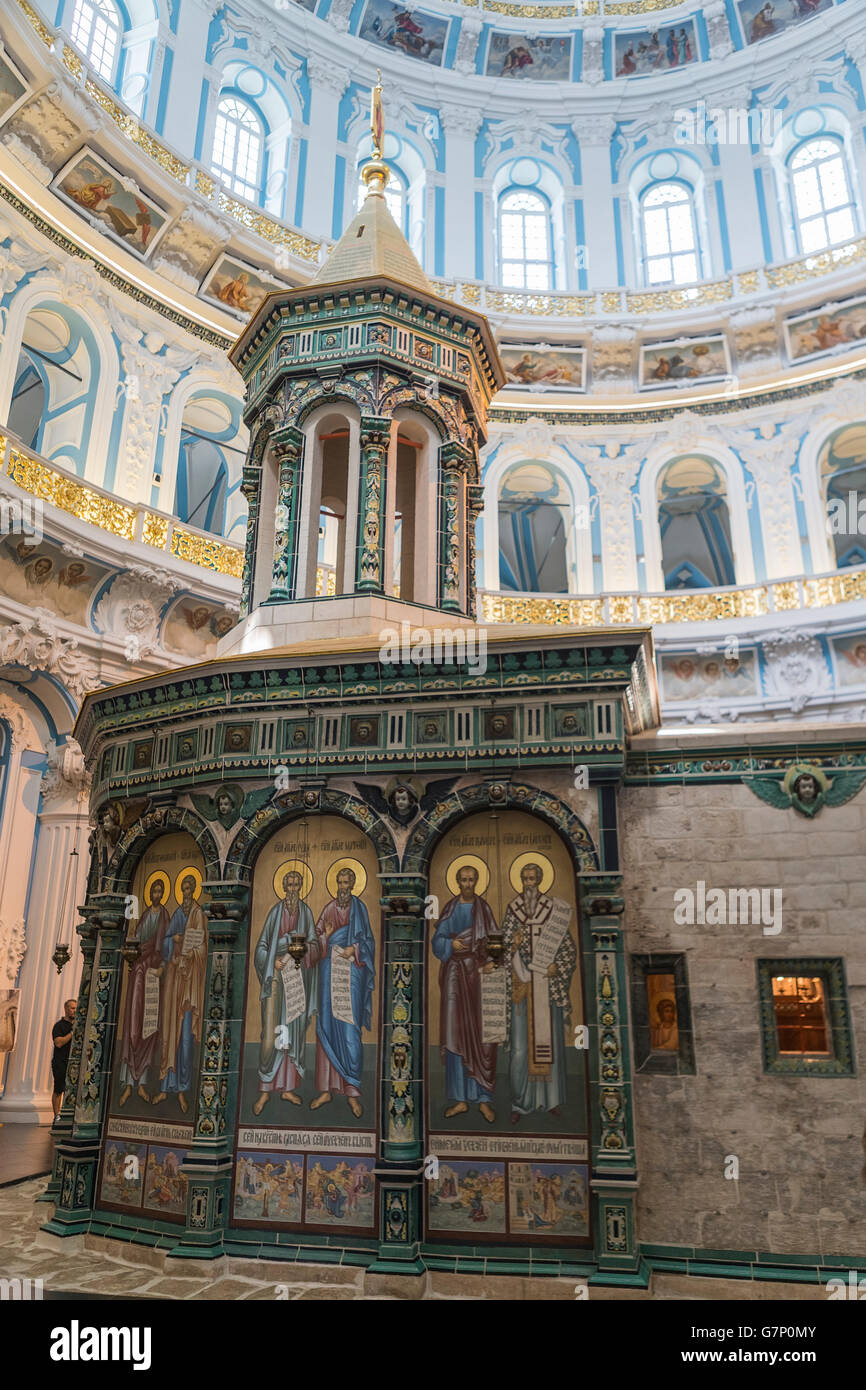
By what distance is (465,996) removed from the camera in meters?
7.66

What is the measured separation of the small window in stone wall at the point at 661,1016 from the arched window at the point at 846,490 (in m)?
14.8

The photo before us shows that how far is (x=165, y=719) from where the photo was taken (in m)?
8.90

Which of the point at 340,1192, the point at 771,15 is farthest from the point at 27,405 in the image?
the point at 771,15

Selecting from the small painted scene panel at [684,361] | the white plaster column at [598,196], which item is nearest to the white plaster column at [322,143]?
the white plaster column at [598,196]

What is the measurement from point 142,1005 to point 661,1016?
4.25 meters

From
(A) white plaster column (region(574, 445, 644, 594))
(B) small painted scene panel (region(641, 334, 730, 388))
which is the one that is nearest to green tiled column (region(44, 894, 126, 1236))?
(A) white plaster column (region(574, 445, 644, 594))

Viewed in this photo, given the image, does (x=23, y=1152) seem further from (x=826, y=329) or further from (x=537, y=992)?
(x=826, y=329)

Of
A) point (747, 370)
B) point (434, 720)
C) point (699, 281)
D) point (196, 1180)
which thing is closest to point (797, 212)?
point (699, 281)

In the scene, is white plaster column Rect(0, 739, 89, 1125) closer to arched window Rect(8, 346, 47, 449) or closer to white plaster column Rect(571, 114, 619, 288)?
arched window Rect(8, 346, 47, 449)

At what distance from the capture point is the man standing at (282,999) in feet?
25.4

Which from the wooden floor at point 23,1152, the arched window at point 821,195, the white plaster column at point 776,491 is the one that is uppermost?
the arched window at point 821,195

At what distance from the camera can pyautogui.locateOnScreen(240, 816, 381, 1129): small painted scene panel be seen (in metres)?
7.63

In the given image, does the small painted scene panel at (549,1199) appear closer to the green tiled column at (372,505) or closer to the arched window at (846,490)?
the green tiled column at (372,505)
